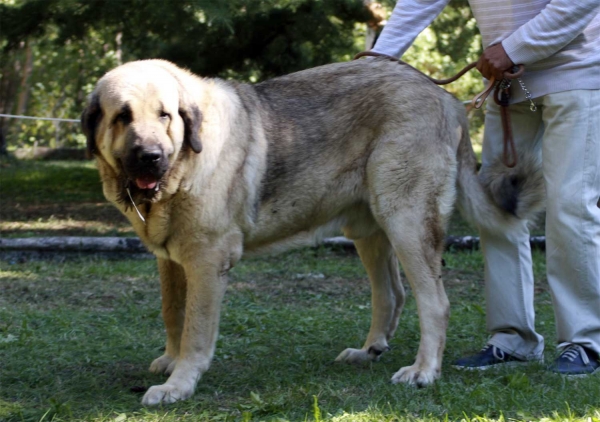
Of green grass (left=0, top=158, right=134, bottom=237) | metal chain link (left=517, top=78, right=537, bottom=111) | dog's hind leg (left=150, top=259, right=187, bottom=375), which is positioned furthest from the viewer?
green grass (left=0, top=158, right=134, bottom=237)

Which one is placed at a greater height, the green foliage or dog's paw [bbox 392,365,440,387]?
the green foliage

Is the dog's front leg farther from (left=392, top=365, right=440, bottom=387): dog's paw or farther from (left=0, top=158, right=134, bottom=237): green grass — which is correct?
(left=0, top=158, right=134, bottom=237): green grass

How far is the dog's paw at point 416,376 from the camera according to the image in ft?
12.7

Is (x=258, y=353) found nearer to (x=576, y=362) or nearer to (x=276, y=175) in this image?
(x=276, y=175)

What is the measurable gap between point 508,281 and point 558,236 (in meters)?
0.43

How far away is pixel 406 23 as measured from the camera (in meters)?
4.55

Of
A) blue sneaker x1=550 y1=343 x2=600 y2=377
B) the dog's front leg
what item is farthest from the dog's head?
blue sneaker x1=550 y1=343 x2=600 y2=377

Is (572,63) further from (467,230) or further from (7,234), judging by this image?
(7,234)

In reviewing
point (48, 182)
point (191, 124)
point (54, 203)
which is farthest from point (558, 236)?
Result: point (48, 182)

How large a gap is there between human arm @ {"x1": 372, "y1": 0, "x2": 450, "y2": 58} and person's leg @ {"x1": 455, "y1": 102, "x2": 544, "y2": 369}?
0.60 metres

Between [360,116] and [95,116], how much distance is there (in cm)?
131

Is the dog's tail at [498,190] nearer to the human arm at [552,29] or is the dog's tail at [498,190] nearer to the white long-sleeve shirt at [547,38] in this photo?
the white long-sleeve shirt at [547,38]

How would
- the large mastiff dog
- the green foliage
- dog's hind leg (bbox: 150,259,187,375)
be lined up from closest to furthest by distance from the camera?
the large mastiff dog
dog's hind leg (bbox: 150,259,187,375)
the green foliage

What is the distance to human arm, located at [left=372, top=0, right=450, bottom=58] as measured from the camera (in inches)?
178
